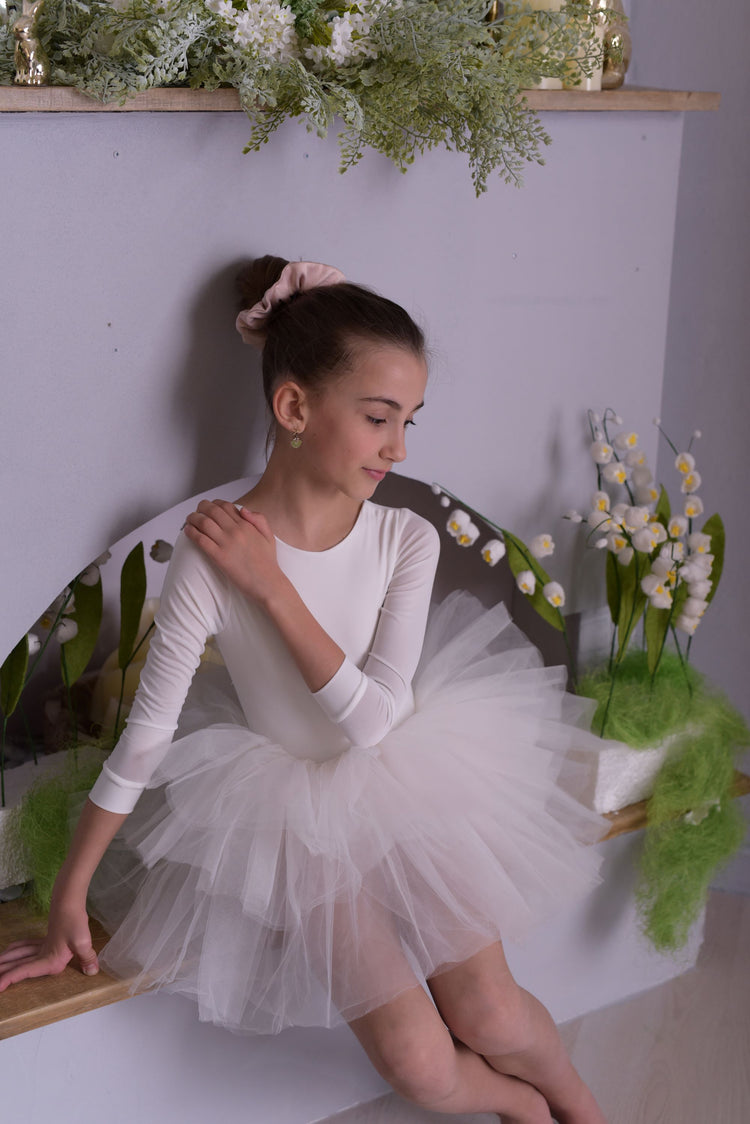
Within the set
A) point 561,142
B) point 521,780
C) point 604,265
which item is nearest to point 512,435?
point 604,265

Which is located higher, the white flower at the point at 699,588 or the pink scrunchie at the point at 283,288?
the pink scrunchie at the point at 283,288

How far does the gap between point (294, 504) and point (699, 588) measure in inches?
26.2

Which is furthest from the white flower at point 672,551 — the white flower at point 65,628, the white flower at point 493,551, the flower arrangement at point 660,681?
the white flower at point 65,628

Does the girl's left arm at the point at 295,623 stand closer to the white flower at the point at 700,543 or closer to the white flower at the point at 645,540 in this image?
the white flower at the point at 645,540

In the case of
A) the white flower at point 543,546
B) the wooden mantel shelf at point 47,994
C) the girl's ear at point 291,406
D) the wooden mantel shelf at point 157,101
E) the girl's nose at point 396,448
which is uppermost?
the wooden mantel shelf at point 157,101

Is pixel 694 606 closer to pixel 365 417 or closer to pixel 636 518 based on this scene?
pixel 636 518

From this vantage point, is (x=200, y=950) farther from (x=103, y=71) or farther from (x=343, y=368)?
(x=103, y=71)

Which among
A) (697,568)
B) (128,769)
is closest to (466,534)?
(697,568)

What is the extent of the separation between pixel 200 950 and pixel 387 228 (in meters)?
0.90

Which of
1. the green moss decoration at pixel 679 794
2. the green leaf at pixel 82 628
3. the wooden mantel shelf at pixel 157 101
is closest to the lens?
the wooden mantel shelf at pixel 157 101

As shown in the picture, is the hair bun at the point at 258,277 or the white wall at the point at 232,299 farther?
the hair bun at the point at 258,277

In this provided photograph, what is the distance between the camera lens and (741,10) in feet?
6.72

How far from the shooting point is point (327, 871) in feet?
4.52

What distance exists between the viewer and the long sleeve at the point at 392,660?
145cm
